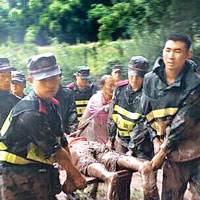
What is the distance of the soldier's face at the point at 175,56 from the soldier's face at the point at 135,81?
1.09m

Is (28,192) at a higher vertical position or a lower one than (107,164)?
higher

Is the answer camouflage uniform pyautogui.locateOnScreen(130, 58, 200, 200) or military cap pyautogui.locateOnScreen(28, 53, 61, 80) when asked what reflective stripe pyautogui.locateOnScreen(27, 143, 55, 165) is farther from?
camouflage uniform pyautogui.locateOnScreen(130, 58, 200, 200)

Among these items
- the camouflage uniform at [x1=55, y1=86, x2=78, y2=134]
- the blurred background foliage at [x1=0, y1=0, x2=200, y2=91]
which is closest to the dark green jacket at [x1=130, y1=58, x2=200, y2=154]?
the camouflage uniform at [x1=55, y1=86, x2=78, y2=134]

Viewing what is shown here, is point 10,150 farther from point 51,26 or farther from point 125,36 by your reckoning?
point 51,26

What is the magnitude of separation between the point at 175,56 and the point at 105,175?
4.18 ft

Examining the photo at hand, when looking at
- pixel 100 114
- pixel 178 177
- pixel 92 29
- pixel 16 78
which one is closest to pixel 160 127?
Answer: pixel 178 177

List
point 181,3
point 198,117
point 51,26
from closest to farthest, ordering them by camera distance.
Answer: point 198,117 → point 181,3 → point 51,26

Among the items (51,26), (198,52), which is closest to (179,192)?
(198,52)

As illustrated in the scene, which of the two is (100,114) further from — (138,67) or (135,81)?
(138,67)

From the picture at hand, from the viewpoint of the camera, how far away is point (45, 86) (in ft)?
9.85

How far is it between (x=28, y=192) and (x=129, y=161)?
108 cm

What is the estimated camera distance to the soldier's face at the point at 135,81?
4.45 meters

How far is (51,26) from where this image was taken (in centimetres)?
1116

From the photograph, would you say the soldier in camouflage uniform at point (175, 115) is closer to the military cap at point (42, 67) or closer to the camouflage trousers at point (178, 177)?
the camouflage trousers at point (178, 177)
